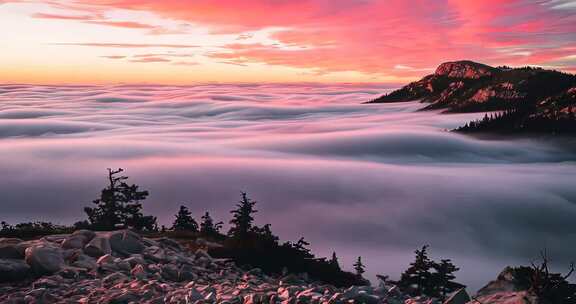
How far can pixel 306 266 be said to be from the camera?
56.2 ft

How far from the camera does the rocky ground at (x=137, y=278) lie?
38.0ft

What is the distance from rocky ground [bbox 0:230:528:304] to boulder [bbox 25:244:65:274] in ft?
0.09

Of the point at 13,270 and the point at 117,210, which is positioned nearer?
the point at 13,270

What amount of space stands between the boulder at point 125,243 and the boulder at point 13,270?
294 cm

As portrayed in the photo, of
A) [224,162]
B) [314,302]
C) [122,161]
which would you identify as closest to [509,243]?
[314,302]

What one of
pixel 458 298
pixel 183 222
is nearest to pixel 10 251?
pixel 458 298

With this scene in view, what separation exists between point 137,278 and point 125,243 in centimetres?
335

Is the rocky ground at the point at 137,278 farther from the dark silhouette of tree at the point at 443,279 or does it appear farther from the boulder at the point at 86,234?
the dark silhouette of tree at the point at 443,279

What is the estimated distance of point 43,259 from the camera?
14148mm

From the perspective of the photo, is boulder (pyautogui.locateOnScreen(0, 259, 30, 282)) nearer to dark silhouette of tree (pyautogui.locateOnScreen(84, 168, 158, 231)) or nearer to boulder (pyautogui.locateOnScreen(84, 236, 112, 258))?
boulder (pyautogui.locateOnScreen(84, 236, 112, 258))

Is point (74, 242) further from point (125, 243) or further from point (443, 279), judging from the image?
point (443, 279)

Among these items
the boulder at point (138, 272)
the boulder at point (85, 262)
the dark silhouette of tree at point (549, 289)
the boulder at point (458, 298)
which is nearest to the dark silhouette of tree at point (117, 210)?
the boulder at point (85, 262)

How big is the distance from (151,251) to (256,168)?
4729 inches

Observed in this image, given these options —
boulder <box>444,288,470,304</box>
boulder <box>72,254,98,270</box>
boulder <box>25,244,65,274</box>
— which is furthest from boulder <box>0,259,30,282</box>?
boulder <box>444,288,470,304</box>
